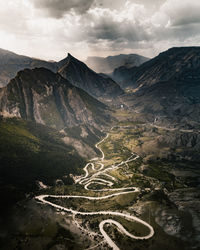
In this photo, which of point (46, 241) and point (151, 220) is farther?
point (151, 220)

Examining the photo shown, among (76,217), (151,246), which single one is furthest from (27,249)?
(151,246)

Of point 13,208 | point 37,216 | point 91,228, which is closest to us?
point 91,228

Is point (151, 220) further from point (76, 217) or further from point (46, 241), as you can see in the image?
point (46, 241)

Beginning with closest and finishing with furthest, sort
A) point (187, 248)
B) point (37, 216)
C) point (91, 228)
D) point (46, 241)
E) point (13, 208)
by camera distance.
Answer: point (187, 248)
point (46, 241)
point (91, 228)
point (37, 216)
point (13, 208)

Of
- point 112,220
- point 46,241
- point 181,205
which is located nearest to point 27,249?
point 46,241

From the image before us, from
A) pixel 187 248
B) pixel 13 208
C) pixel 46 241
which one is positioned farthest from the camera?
pixel 13 208

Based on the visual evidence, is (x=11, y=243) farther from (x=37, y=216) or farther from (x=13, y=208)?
(x=13, y=208)

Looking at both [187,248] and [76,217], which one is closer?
[187,248]

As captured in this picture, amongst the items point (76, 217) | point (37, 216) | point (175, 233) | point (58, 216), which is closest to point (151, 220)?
point (175, 233)
